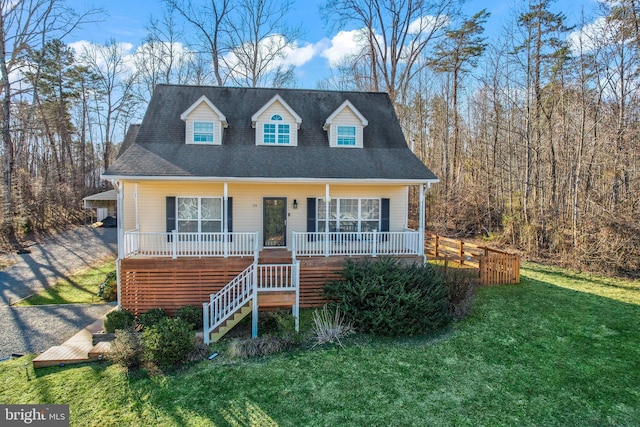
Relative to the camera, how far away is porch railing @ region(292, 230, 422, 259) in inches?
420

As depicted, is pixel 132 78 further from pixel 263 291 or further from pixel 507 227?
pixel 507 227

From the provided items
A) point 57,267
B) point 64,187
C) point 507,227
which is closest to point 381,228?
point 507,227

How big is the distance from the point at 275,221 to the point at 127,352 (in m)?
6.42

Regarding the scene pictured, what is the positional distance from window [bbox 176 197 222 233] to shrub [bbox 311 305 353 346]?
5398 millimetres

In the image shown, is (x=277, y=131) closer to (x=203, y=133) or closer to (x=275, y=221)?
(x=203, y=133)

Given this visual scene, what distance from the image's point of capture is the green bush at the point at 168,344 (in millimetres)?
7027

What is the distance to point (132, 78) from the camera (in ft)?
109

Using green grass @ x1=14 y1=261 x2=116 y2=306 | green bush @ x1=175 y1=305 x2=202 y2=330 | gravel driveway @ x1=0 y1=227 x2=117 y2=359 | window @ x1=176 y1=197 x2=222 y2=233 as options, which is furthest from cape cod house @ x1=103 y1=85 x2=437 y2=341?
green grass @ x1=14 y1=261 x2=116 y2=306

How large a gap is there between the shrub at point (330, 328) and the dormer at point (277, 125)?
696 centimetres

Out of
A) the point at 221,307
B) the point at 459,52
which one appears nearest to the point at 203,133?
the point at 221,307

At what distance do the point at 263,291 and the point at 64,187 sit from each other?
27.7 m

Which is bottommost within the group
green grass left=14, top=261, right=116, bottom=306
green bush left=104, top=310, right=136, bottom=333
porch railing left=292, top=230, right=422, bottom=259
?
green grass left=14, top=261, right=116, bottom=306


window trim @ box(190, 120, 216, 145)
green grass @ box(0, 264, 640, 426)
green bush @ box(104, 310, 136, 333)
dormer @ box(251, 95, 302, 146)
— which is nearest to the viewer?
green grass @ box(0, 264, 640, 426)

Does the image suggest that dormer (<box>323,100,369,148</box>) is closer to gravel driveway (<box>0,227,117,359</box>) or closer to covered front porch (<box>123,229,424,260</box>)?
covered front porch (<box>123,229,424,260</box>)
